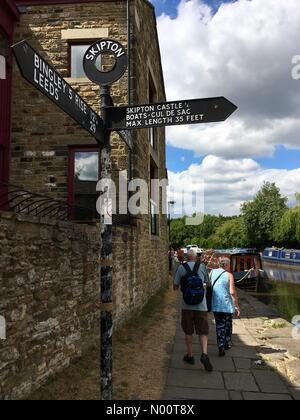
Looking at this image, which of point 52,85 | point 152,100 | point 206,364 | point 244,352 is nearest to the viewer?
point 52,85

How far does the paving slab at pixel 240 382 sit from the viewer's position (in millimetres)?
5809

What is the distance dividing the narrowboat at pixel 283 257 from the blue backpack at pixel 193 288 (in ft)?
122

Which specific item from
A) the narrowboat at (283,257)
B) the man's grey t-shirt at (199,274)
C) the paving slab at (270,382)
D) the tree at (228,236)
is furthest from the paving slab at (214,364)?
the tree at (228,236)

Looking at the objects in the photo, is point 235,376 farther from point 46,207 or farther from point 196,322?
point 46,207

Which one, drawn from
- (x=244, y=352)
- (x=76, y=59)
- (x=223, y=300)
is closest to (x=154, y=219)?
(x=76, y=59)

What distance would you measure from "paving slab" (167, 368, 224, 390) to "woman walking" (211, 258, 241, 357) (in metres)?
1.20

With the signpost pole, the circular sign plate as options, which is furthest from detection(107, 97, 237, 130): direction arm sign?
the circular sign plate

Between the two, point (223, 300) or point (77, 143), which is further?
point (77, 143)

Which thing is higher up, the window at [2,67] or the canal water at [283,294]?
the window at [2,67]

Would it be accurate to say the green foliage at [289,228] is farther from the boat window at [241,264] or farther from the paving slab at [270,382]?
the paving slab at [270,382]

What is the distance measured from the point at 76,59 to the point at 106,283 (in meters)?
9.05

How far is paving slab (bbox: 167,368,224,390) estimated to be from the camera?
589cm

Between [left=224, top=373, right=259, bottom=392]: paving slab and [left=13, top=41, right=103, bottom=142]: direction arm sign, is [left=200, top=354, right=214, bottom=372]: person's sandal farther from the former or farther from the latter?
[left=13, top=41, right=103, bottom=142]: direction arm sign

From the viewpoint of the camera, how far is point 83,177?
1105 centimetres
